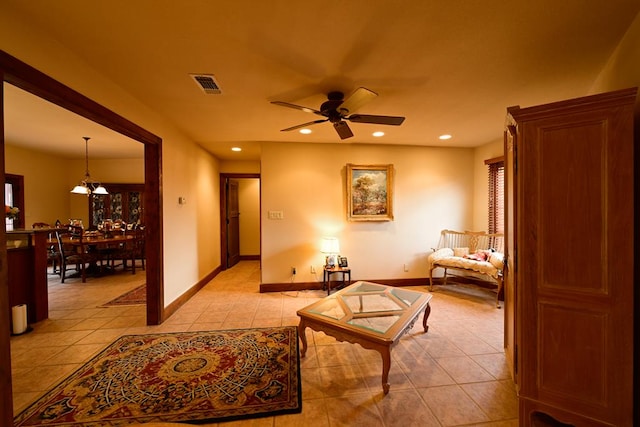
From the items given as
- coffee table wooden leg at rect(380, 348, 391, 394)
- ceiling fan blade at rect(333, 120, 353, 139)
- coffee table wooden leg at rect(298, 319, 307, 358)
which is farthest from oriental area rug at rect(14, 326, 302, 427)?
ceiling fan blade at rect(333, 120, 353, 139)

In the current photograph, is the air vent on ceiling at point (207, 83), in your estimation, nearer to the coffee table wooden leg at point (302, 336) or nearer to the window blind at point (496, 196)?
the coffee table wooden leg at point (302, 336)

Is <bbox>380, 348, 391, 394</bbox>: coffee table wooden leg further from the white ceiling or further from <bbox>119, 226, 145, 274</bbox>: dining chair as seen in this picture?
<bbox>119, 226, 145, 274</bbox>: dining chair

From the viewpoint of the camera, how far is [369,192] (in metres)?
4.11

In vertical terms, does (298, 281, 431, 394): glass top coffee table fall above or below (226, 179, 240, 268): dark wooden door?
below

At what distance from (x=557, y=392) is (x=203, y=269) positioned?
14.6ft

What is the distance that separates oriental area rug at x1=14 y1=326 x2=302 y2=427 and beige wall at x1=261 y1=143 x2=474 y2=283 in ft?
5.77

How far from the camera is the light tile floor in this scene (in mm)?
1573

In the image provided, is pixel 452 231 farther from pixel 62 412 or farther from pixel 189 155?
pixel 62 412

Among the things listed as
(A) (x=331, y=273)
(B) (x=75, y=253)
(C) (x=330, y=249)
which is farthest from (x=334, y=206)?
(B) (x=75, y=253)

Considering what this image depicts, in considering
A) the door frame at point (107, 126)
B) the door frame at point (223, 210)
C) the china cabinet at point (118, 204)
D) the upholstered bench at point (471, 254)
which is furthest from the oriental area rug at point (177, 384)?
the china cabinet at point (118, 204)

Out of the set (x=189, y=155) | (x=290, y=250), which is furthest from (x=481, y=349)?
(x=189, y=155)

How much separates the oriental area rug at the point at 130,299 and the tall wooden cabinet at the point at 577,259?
4323 millimetres

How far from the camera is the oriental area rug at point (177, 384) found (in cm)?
154

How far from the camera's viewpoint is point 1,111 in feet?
4.16
